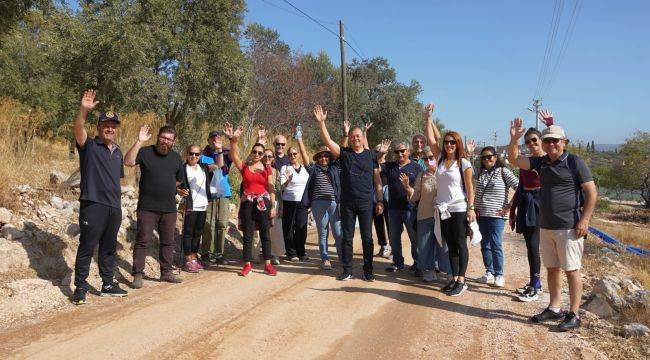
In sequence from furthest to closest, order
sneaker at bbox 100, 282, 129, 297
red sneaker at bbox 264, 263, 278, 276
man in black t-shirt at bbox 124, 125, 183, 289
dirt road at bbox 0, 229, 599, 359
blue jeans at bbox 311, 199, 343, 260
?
blue jeans at bbox 311, 199, 343, 260 < red sneaker at bbox 264, 263, 278, 276 < man in black t-shirt at bbox 124, 125, 183, 289 < sneaker at bbox 100, 282, 129, 297 < dirt road at bbox 0, 229, 599, 359

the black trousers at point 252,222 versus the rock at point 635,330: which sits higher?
the black trousers at point 252,222

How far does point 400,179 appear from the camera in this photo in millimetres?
6758

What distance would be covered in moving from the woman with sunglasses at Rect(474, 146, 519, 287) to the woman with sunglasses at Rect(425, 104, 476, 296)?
21.3 inches

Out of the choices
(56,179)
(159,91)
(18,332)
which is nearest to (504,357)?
(18,332)

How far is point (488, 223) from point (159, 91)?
14.1 metres

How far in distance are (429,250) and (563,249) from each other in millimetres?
2118

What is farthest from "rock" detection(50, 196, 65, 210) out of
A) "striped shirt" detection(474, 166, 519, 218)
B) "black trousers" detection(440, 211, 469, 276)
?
"striped shirt" detection(474, 166, 519, 218)

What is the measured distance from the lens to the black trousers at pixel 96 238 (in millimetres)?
5090

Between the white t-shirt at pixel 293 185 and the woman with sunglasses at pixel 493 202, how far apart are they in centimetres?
284

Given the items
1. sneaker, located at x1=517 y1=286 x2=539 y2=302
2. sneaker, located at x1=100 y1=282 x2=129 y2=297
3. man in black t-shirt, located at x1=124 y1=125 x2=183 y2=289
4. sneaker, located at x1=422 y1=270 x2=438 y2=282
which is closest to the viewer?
sneaker, located at x1=100 y1=282 x2=129 y2=297

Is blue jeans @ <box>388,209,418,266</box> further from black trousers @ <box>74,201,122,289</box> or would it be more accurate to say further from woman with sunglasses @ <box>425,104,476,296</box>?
black trousers @ <box>74,201,122,289</box>

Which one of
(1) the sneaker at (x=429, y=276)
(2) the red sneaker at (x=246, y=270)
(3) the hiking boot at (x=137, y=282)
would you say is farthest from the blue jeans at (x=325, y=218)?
(3) the hiking boot at (x=137, y=282)

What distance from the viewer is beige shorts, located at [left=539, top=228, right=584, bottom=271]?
179 inches

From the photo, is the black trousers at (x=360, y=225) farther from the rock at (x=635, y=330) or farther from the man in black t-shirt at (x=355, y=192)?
the rock at (x=635, y=330)
